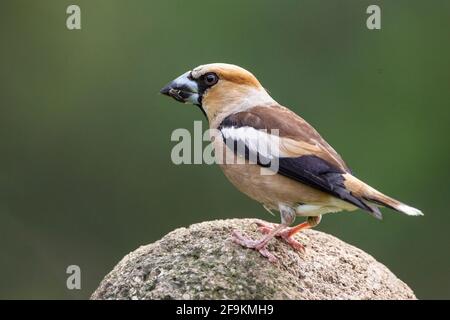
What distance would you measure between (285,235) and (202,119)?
4.91 metres

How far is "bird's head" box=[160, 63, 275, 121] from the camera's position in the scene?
6.20 m

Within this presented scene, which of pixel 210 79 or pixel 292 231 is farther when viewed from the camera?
pixel 210 79

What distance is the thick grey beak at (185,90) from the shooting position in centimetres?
630

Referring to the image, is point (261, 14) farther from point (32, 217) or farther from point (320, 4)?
point (32, 217)

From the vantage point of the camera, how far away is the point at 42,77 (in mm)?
12156

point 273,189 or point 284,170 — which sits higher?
point 284,170

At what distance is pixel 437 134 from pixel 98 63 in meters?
4.37

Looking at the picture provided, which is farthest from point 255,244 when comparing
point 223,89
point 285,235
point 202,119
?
point 202,119

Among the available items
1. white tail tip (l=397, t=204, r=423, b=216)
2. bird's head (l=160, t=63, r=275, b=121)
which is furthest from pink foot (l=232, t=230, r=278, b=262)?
bird's head (l=160, t=63, r=275, b=121)

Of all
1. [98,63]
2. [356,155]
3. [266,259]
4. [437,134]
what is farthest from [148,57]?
[266,259]

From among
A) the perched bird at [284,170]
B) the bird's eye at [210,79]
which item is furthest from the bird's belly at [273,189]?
the bird's eye at [210,79]

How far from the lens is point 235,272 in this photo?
197 inches

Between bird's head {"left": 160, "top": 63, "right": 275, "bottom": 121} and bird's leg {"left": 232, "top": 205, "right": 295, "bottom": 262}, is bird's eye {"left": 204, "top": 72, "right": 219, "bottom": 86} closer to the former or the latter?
bird's head {"left": 160, "top": 63, "right": 275, "bottom": 121}

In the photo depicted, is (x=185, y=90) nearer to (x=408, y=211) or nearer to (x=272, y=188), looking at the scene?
(x=272, y=188)
